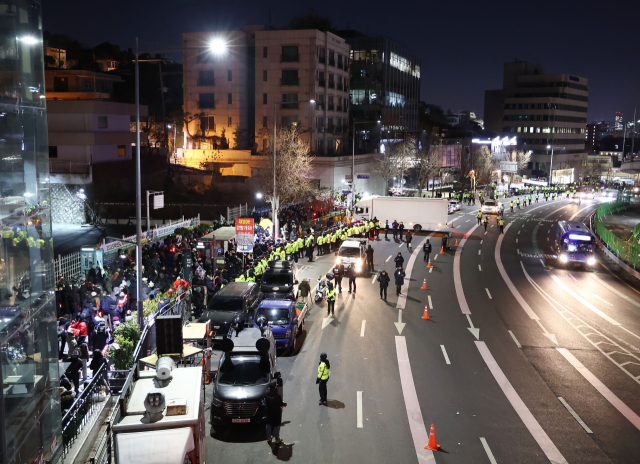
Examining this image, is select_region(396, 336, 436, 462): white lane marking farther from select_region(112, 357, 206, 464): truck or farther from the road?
select_region(112, 357, 206, 464): truck

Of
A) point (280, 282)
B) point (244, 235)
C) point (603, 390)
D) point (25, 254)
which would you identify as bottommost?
point (603, 390)

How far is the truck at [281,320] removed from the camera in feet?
59.9

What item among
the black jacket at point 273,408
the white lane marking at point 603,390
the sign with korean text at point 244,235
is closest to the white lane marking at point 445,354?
the white lane marking at point 603,390

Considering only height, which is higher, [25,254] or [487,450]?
[25,254]

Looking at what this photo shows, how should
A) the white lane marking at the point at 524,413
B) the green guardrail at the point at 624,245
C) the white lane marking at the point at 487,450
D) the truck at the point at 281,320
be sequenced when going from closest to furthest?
the white lane marking at the point at 487,450 < the white lane marking at the point at 524,413 < the truck at the point at 281,320 < the green guardrail at the point at 624,245

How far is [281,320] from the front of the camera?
18.7m

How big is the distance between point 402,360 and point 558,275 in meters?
18.7

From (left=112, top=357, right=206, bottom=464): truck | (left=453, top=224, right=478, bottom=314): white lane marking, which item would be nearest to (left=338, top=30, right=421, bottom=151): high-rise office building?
(left=453, top=224, right=478, bottom=314): white lane marking

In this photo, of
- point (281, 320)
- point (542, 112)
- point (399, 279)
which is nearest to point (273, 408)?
point (281, 320)

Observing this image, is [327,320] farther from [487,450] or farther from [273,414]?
[487,450]

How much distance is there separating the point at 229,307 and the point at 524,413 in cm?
1049

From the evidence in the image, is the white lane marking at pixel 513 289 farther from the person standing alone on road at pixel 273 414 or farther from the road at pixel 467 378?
the person standing alone on road at pixel 273 414

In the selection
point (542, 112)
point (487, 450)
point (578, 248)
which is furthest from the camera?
point (542, 112)

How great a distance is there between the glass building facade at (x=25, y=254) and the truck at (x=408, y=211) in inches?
1589
